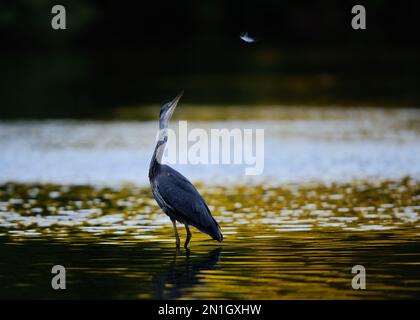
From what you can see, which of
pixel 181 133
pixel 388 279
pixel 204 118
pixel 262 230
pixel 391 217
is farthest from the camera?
pixel 204 118

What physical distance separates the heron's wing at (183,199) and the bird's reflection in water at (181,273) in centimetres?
45

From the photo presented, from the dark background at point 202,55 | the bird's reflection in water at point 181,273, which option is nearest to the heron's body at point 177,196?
the bird's reflection in water at point 181,273

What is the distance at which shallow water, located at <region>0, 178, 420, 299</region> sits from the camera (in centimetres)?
1319

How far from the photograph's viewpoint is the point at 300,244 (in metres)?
16.0

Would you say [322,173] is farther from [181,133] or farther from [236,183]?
[181,133]

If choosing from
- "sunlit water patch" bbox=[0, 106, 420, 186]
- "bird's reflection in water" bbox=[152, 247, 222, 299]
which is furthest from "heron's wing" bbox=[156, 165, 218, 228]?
"sunlit water patch" bbox=[0, 106, 420, 186]

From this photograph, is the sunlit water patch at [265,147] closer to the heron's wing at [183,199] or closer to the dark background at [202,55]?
the dark background at [202,55]

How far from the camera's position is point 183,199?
50.3 feet

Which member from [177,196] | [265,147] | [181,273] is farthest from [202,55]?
[181,273]

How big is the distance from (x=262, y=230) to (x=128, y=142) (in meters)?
17.3

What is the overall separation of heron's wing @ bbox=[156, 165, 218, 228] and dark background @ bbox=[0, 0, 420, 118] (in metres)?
29.2

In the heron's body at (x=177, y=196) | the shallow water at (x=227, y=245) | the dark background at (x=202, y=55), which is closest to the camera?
the shallow water at (x=227, y=245)

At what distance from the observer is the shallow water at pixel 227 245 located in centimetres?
1319
